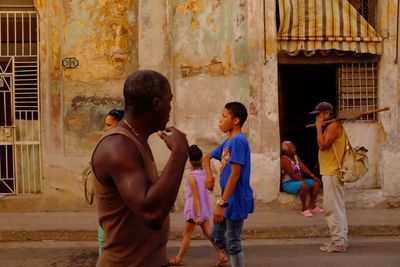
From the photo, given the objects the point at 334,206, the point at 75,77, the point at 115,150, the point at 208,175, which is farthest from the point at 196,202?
the point at 75,77

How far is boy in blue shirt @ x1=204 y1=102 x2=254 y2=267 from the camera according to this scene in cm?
546

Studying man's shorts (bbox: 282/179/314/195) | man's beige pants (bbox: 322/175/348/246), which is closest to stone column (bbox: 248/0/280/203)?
man's shorts (bbox: 282/179/314/195)

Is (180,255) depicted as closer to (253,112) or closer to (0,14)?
(253,112)

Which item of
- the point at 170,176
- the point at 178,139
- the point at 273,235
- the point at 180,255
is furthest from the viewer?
the point at 273,235

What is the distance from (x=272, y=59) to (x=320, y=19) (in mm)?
1065

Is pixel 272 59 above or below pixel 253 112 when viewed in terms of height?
above

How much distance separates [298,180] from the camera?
31.8 feet

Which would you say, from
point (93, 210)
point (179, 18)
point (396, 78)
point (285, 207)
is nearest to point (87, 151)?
point (93, 210)

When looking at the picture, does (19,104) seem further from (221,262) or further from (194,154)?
(221,262)

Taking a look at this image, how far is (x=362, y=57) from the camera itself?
33.7ft

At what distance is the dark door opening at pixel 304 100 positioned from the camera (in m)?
11.7

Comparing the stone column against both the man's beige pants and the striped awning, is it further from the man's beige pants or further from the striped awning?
the man's beige pants

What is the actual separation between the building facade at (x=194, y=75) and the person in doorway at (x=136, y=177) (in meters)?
7.24

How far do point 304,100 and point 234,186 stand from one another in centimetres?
748
